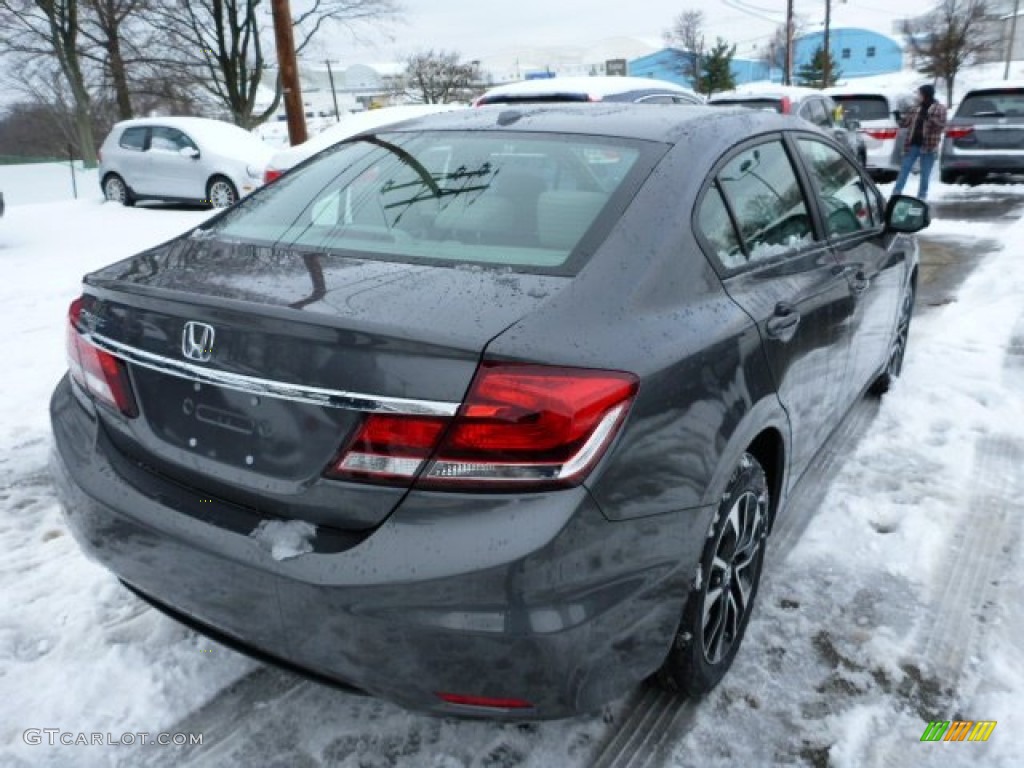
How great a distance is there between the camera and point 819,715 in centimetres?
228

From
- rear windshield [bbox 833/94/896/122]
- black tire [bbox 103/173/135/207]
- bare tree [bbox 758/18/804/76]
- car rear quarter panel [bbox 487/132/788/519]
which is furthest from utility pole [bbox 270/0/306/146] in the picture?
bare tree [bbox 758/18/804/76]

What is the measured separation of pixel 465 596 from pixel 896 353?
3802mm

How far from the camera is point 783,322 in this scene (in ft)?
7.86

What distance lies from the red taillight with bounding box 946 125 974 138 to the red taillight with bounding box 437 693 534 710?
14419 mm

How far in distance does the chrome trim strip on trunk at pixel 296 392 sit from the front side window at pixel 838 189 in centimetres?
211

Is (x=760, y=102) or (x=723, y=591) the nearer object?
(x=723, y=591)

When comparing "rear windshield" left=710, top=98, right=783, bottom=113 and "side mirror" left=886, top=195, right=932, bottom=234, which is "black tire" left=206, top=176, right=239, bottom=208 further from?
"side mirror" left=886, top=195, right=932, bottom=234

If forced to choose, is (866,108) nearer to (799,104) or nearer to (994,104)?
(994,104)

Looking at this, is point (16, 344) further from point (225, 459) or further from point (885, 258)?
point (885, 258)

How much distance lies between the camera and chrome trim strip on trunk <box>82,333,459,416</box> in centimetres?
162

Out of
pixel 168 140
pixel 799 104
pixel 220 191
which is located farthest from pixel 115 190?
pixel 799 104

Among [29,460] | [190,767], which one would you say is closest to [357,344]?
[190,767]

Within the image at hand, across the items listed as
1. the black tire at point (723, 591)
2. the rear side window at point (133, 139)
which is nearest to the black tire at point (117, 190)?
the rear side window at point (133, 139)

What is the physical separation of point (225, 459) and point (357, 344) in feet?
1.44
